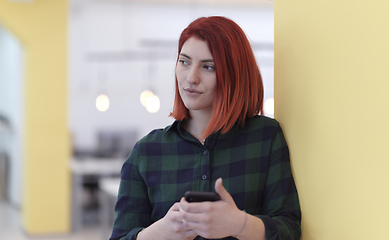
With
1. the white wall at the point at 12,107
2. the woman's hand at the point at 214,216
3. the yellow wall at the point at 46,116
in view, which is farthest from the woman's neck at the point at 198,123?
the white wall at the point at 12,107

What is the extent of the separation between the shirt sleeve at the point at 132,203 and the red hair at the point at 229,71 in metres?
0.27

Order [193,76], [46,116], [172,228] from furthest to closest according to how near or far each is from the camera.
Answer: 1. [46,116]
2. [193,76]
3. [172,228]

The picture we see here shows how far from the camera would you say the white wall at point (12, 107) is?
694cm

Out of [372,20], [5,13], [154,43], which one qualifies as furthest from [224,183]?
[154,43]

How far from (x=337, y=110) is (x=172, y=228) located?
1.64 feet

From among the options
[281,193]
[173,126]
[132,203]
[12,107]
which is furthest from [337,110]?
[12,107]

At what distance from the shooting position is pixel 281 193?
1112mm

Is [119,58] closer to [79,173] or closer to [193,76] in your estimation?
[79,173]

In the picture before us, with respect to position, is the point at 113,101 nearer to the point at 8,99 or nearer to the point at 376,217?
the point at 8,99

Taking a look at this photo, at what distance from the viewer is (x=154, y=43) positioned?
333 inches

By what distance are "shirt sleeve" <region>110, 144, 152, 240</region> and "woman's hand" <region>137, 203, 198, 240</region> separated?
16 cm

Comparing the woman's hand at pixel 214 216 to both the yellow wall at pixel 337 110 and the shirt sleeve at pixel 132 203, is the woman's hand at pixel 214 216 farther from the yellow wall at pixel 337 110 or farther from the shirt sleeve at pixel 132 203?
the shirt sleeve at pixel 132 203

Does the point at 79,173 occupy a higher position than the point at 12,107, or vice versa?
the point at 12,107

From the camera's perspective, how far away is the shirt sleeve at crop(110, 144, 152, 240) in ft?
4.10
